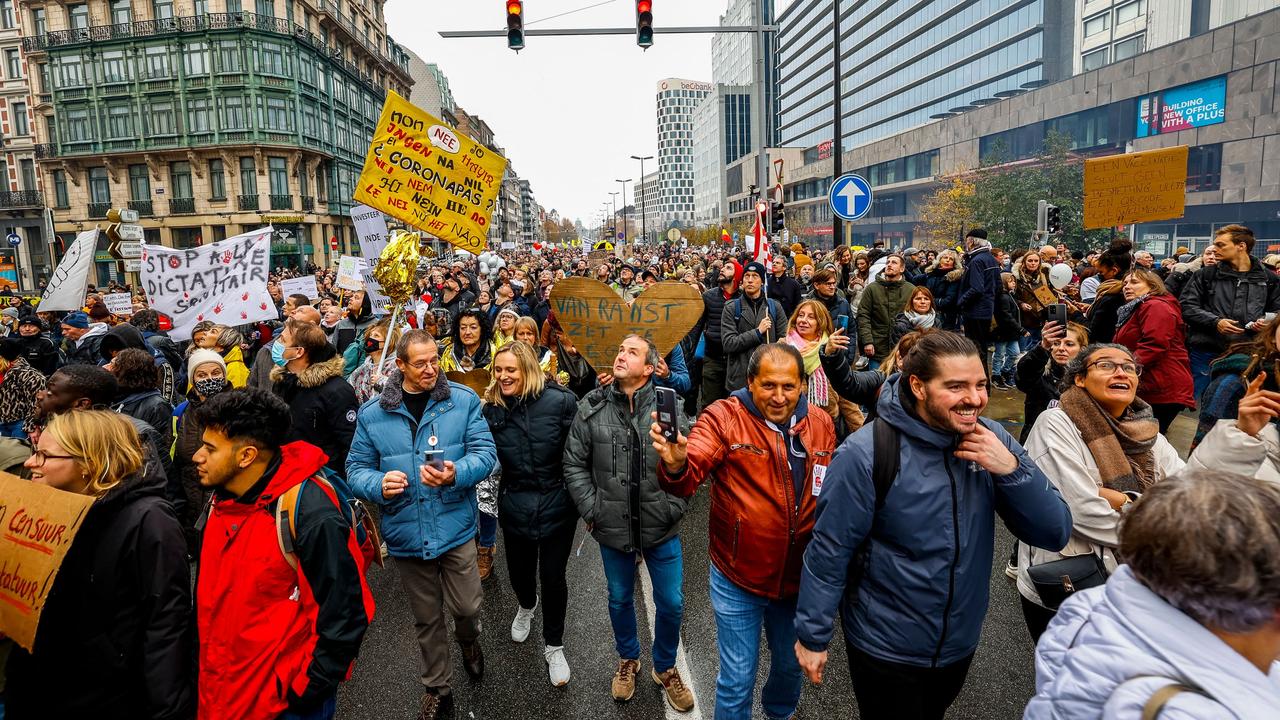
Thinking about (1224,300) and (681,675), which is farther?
(1224,300)

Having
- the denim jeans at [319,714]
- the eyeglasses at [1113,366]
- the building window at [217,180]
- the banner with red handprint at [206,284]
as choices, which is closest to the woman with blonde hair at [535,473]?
the denim jeans at [319,714]

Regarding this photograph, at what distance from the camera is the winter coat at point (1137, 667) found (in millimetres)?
1177

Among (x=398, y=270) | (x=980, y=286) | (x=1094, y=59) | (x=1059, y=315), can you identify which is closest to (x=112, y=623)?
(x=398, y=270)

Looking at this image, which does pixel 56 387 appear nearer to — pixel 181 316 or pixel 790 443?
pixel 790 443

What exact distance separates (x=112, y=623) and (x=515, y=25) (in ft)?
33.1

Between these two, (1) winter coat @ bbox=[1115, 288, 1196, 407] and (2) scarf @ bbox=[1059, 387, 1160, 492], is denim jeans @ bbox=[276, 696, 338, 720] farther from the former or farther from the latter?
(1) winter coat @ bbox=[1115, 288, 1196, 407]

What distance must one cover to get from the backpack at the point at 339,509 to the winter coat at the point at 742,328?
4.22 m

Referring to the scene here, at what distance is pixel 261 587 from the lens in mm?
2467

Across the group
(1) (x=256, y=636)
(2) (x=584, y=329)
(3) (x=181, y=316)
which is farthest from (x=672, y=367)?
(3) (x=181, y=316)

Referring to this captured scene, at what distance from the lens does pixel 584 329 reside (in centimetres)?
484

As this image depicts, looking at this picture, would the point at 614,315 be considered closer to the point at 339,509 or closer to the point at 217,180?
the point at 339,509

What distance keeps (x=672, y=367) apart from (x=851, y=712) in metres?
2.71

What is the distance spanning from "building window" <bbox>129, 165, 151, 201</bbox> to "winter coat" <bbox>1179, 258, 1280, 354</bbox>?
5320cm

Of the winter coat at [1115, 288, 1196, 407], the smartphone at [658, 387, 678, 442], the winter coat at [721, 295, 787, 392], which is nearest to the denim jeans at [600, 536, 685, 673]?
the smartphone at [658, 387, 678, 442]
